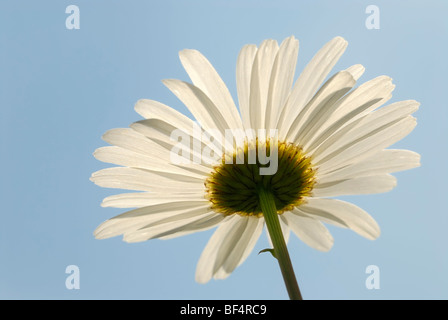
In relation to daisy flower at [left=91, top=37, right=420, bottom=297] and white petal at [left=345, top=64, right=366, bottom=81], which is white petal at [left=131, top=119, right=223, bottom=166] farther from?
white petal at [left=345, top=64, right=366, bottom=81]

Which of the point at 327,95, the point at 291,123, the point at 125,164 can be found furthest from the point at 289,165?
the point at 125,164

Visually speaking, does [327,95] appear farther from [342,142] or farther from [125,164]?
[125,164]

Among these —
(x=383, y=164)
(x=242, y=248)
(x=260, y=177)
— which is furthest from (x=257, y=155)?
(x=383, y=164)

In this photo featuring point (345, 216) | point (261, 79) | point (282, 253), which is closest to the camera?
point (282, 253)

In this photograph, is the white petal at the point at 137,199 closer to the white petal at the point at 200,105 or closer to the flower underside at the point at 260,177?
the flower underside at the point at 260,177

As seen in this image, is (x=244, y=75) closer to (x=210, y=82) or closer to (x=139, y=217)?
(x=210, y=82)
